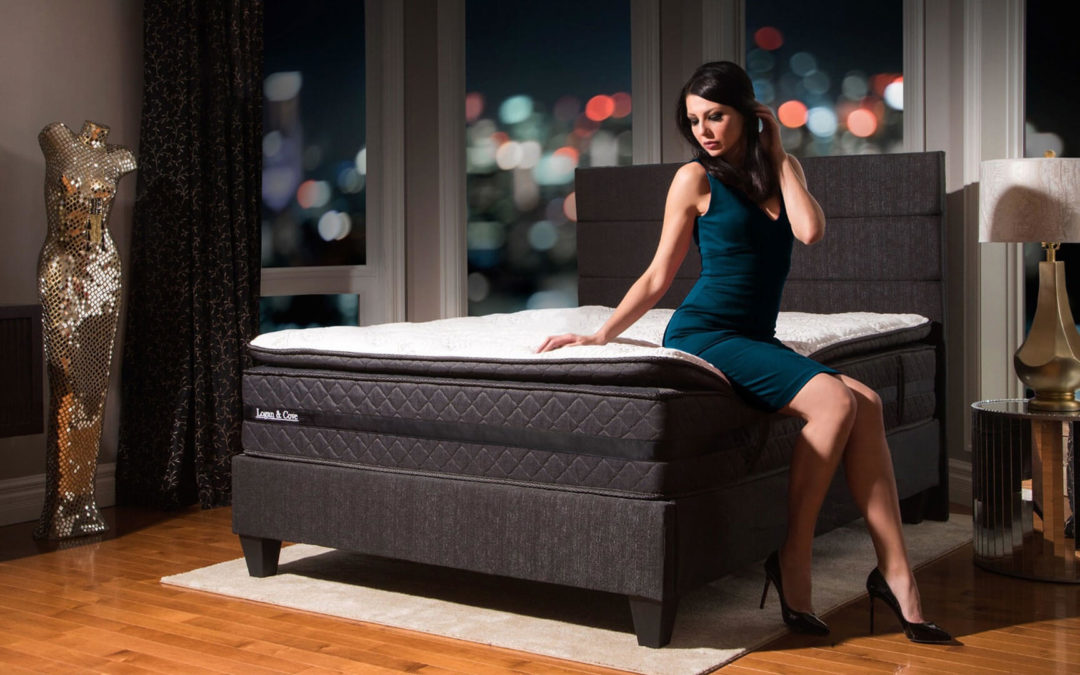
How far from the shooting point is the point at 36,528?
3.91 meters

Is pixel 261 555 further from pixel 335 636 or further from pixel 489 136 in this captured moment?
pixel 489 136

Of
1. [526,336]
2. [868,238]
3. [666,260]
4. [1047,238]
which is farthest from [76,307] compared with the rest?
[1047,238]

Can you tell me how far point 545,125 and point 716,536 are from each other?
296cm

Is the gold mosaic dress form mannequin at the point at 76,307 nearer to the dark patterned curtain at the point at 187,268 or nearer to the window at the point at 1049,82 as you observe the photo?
the dark patterned curtain at the point at 187,268

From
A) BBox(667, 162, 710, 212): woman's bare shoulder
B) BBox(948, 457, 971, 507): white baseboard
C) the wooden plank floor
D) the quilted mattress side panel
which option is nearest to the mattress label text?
the quilted mattress side panel

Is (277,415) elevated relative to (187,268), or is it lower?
lower

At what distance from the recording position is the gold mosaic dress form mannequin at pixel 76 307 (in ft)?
12.5

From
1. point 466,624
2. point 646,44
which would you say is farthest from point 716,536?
point 646,44

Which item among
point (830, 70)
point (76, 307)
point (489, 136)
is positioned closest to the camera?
point (76, 307)

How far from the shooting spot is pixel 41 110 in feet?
13.6

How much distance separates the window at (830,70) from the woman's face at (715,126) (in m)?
1.85

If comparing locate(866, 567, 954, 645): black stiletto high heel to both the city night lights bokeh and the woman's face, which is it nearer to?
the woman's face

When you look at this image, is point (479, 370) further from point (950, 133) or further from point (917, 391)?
point (950, 133)

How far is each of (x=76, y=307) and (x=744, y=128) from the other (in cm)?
219
